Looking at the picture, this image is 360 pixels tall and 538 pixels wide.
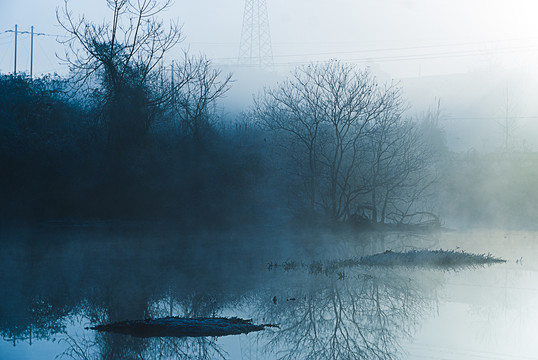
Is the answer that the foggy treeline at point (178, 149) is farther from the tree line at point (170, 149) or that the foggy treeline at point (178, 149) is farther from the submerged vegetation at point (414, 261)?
the submerged vegetation at point (414, 261)

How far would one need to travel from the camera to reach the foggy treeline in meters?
27.9

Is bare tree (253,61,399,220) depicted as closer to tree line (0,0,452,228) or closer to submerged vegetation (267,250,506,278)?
tree line (0,0,452,228)

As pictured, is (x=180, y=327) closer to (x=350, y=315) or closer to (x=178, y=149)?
(x=350, y=315)

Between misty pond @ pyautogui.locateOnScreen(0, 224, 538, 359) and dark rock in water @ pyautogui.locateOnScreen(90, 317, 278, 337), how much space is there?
0.21 metres

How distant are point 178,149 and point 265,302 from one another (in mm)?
18661

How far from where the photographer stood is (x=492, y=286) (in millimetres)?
13703

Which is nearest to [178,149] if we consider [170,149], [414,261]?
[170,149]

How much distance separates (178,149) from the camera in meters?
29.7

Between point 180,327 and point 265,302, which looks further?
point 265,302

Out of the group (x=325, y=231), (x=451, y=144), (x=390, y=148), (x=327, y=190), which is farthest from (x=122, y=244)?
(x=451, y=144)

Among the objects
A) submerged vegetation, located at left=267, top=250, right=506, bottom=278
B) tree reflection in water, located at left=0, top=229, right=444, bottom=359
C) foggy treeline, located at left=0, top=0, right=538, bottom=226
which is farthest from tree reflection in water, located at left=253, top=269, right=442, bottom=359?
foggy treeline, located at left=0, top=0, right=538, bottom=226

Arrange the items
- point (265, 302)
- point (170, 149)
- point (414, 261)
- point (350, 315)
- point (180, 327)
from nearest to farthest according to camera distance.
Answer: point (180, 327) → point (350, 315) → point (265, 302) → point (414, 261) → point (170, 149)

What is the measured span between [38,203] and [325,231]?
11477 millimetres

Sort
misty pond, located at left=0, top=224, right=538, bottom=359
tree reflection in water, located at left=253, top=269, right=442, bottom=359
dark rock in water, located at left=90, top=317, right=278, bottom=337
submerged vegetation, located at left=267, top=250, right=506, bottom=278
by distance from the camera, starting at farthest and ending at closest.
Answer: submerged vegetation, located at left=267, top=250, right=506, bottom=278
dark rock in water, located at left=90, top=317, right=278, bottom=337
tree reflection in water, located at left=253, top=269, right=442, bottom=359
misty pond, located at left=0, top=224, right=538, bottom=359
